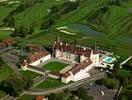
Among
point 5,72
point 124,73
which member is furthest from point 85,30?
point 5,72

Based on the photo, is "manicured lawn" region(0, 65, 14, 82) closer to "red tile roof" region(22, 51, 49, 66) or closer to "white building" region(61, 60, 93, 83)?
"red tile roof" region(22, 51, 49, 66)

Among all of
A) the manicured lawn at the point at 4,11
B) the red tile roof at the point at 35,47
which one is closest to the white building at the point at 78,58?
the red tile roof at the point at 35,47

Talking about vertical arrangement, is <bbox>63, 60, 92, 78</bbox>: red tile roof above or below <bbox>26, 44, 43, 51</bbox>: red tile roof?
below

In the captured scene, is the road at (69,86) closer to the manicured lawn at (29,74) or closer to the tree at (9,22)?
the manicured lawn at (29,74)

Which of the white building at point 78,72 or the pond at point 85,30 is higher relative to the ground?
the white building at point 78,72

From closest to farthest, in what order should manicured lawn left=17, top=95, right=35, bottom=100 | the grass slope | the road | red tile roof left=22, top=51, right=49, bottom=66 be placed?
manicured lawn left=17, top=95, right=35, bottom=100 < the road < red tile roof left=22, top=51, right=49, bottom=66 < the grass slope

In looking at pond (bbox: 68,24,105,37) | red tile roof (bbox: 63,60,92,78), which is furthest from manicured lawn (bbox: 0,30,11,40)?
red tile roof (bbox: 63,60,92,78)

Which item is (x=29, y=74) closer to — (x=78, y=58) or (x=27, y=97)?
(x=27, y=97)

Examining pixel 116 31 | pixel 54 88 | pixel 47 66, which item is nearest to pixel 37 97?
pixel 54 88
